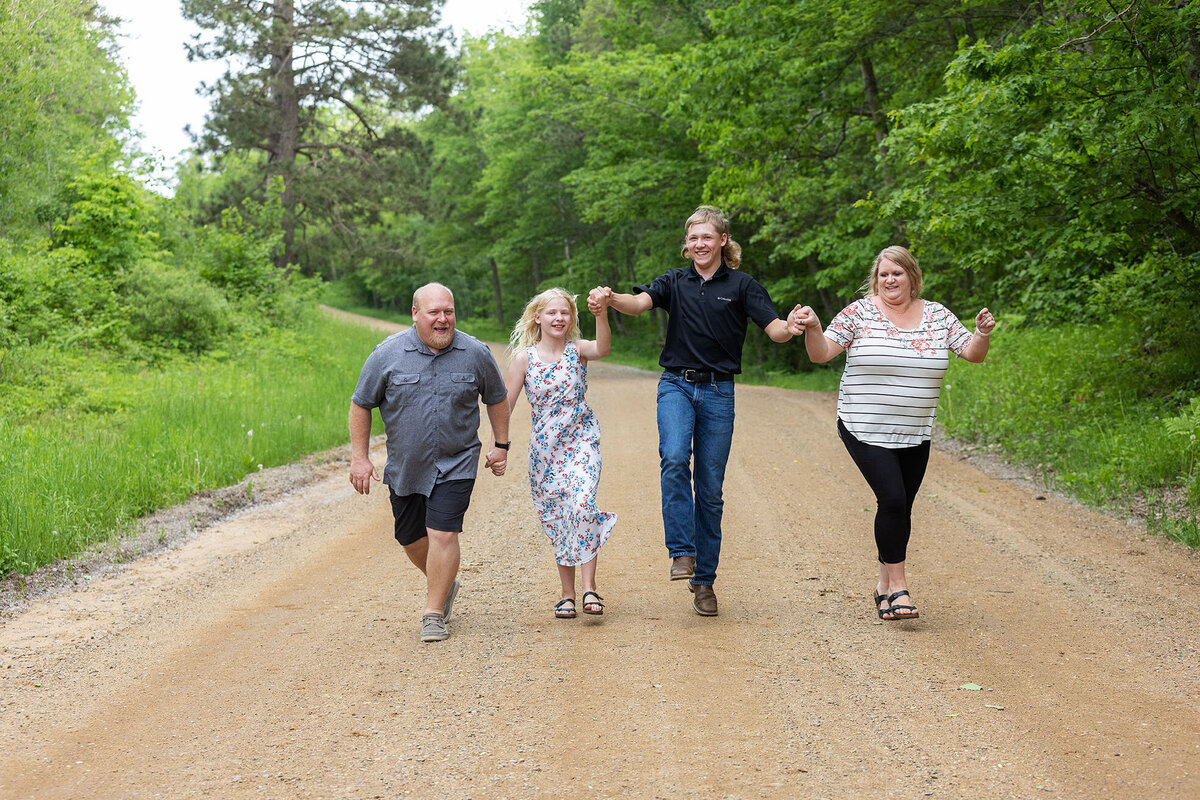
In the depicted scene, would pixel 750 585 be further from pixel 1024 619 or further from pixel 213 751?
pixel 213 751

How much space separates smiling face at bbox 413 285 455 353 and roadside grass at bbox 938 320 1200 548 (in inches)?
213

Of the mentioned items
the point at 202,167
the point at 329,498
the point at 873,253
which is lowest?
the point at 329,498

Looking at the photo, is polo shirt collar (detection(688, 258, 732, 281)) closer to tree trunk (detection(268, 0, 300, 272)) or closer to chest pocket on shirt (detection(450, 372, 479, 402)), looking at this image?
chest pocket on shirt (detection(450, 372, 479, 402))

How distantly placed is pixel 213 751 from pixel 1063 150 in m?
8.72

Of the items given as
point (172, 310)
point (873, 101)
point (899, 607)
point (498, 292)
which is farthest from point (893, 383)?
point (498, 292)

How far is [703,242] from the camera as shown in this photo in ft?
18.4

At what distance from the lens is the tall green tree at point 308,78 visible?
26.8 m

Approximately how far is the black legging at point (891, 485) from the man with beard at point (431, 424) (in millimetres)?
2017

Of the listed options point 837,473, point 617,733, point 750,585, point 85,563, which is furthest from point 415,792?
point 837,473

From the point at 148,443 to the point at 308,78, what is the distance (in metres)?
20.5

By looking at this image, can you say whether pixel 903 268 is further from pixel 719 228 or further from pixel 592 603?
pixel 592 603

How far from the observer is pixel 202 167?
28.2 metres

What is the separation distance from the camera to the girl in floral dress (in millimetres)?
5672

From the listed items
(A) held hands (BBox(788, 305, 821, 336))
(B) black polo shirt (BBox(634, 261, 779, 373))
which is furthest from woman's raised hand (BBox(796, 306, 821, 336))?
(B) black polo shirt (BBox(634, 261, 779, 373))
